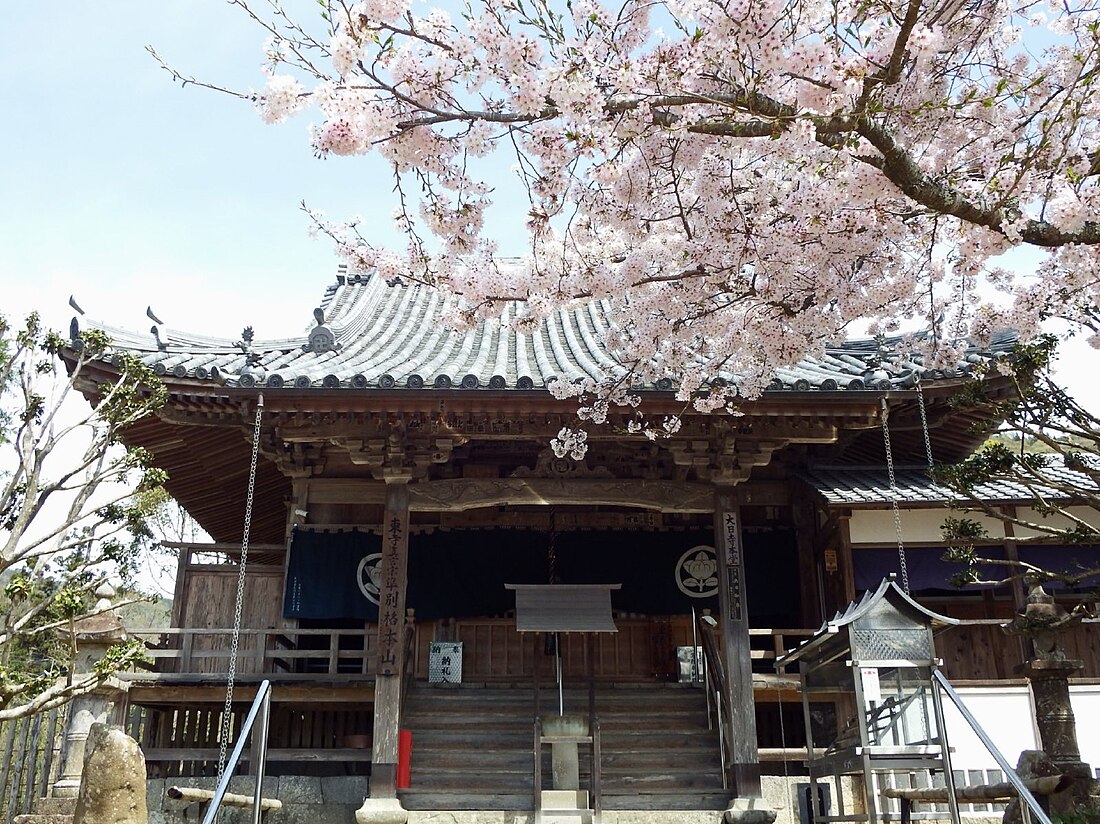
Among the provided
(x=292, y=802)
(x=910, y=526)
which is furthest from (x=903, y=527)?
(x=292, y=802)

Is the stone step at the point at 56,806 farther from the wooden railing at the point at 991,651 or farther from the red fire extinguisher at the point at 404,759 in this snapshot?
the wooden railing at the point at 991,651

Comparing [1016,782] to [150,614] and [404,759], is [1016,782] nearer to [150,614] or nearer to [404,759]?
[404,759]

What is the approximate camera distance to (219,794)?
6.14 metres

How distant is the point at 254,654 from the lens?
10.6 metres

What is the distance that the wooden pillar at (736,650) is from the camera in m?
9.06

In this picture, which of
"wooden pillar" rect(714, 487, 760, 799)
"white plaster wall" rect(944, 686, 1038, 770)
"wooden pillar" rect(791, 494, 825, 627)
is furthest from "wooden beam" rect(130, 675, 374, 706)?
"white plaster wall" rect(944, 686, 1038, 770)

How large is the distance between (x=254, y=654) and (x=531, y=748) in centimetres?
320

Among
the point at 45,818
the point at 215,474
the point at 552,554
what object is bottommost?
the point at 45,818

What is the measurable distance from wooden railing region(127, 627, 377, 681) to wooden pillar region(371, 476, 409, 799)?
728mm

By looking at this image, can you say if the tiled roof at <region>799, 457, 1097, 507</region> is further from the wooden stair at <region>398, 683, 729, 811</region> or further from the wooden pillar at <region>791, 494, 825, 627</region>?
the wooden stair at <region>398, 683, 729, 811</region>

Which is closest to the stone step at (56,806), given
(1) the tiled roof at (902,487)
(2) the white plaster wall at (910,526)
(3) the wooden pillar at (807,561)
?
(1) the tiled roof at (902,487)

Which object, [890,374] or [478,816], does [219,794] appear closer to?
[478,816]

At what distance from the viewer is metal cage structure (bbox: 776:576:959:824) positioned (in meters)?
6.57

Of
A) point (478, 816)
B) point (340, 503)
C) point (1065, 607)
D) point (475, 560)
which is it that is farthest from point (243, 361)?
point (1065, 607)
